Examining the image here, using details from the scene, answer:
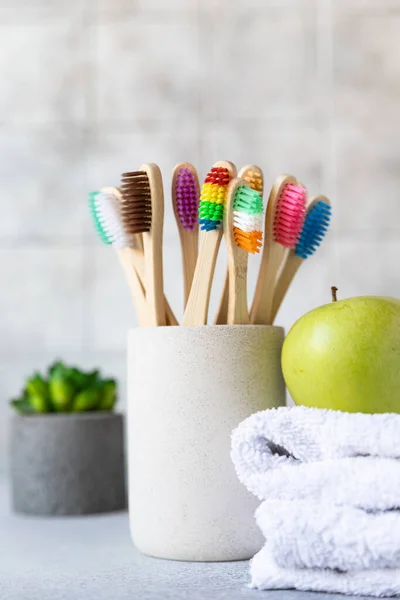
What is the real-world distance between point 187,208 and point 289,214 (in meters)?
0.08

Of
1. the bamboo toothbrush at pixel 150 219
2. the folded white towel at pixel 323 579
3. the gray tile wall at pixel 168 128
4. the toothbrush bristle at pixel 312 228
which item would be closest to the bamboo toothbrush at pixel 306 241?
the toothbrush bristle at pixel 312 228

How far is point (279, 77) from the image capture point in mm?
1163

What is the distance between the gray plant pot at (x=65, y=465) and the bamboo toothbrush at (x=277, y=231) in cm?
30

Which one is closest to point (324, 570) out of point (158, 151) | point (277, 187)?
point (277, 187)

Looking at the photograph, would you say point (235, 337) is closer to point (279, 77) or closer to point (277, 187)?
point (277, 187)

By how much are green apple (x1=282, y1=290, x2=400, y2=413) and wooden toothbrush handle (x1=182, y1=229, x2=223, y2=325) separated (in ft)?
0.30

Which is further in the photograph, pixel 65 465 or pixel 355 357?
pixel 65 465

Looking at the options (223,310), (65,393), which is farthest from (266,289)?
(65,393)

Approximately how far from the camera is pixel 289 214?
2.05 ft

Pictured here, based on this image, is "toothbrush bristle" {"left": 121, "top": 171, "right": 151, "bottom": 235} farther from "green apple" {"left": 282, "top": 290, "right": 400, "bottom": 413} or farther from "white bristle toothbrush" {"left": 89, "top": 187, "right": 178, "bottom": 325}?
A: "green apple" {"left": 282, "top": 290, "right": 400, "bottom": 413}

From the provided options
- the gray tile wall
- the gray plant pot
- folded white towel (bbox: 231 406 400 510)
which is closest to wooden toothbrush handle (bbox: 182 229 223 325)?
folded white towel (bbox: 231 406 400 510)

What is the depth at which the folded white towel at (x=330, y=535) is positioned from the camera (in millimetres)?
477

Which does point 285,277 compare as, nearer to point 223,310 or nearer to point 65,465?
point 223,310

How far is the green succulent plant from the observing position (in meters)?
0.88
